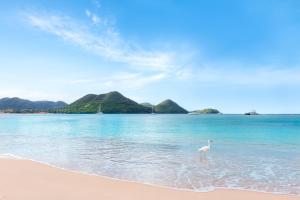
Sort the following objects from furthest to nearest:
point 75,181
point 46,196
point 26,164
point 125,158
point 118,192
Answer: point 125,158 < point 26,164 < point 75,181 < point 118,192 < point 46,196

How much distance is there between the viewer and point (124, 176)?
12.4 metres

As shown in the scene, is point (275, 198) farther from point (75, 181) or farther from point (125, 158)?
point (125, 158)

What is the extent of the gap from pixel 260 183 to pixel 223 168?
3056mm

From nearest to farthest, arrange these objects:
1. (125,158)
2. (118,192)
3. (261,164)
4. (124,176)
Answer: (118,192), (124,176), (261,164), (125,158)

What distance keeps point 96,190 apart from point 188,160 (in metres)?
7.94

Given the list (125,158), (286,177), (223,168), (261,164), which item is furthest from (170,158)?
(286,177)

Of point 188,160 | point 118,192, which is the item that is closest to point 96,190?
point 118,192

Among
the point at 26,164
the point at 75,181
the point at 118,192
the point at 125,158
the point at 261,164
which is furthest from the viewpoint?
the point at 125,158

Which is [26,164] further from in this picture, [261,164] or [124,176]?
[261,164]

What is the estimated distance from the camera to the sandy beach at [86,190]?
8969 millimetres

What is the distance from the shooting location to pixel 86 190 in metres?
9.68

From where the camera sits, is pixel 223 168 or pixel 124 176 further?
pixel 223 168

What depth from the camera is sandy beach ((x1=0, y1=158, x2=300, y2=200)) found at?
8969 mm

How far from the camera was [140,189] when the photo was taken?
9.98 metres
